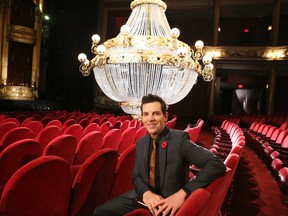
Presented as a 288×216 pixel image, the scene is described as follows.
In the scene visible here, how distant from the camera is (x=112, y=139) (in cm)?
270

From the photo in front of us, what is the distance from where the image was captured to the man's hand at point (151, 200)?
4.14 ft

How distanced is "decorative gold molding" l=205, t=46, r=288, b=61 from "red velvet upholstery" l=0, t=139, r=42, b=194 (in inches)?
442

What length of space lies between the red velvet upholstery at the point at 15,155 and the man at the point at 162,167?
1.78 feet

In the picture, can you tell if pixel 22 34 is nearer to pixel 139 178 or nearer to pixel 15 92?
pixel 15 92

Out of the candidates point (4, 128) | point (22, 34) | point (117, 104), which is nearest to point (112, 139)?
point (4, 128)

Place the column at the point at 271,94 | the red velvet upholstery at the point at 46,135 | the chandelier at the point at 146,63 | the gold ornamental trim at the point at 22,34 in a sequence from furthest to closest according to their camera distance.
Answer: the column at the point at 271,94, the gold ornamental trim at the point at 22,34, the chandelier at the point at 146,63, the red velvet upholstery at the point at 46,135

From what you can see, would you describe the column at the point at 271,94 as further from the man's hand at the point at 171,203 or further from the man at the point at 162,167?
the man's hand at the point at 171,203

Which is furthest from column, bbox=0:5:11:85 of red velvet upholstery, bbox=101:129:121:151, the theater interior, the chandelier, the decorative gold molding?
red velvet upholstery, bbox=101:129:121:151

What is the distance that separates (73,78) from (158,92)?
7110 millimetres

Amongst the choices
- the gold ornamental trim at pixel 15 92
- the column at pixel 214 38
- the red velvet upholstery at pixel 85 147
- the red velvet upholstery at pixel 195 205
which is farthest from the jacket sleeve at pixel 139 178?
the column at pixel 214 38

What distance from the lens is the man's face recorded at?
1.41 meters

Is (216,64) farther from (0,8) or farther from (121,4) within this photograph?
(0,8)

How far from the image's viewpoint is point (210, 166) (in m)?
1.25

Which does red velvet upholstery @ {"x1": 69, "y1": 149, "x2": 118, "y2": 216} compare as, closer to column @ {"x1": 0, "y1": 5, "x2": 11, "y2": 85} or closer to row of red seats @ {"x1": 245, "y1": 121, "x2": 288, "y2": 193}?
row of red seats @ {"x1": 245, "y1": 121, "x2": 288, "y2": 193}
